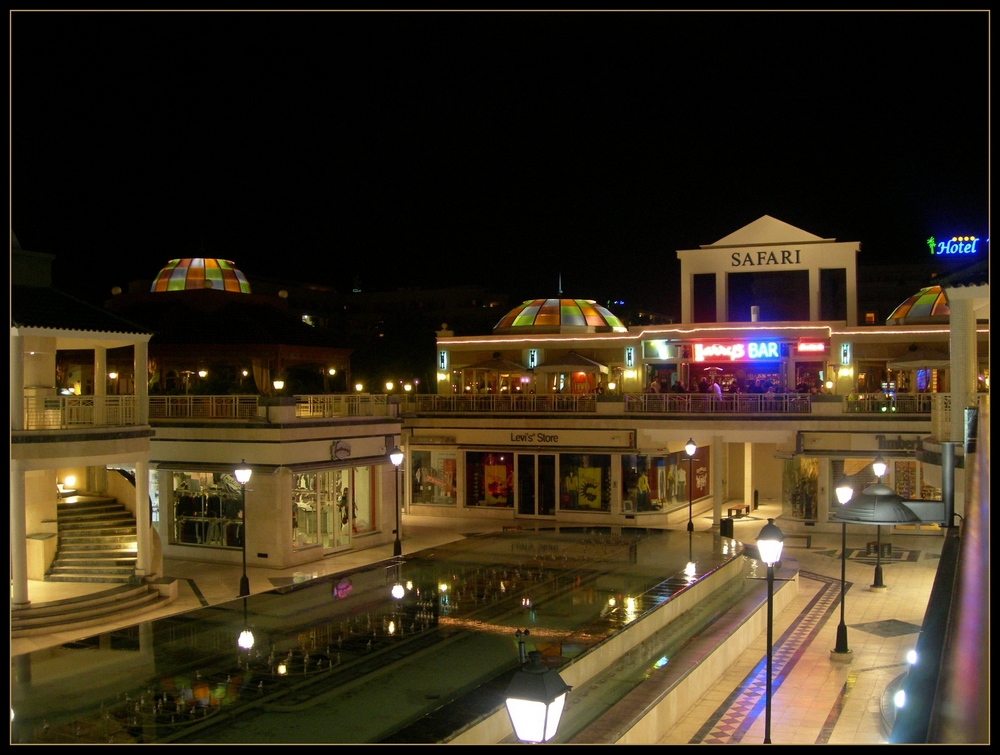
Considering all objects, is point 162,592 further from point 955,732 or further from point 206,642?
point 955,732

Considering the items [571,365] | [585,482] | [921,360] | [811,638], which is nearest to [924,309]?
[921,360]

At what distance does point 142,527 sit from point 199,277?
25954 millimetres

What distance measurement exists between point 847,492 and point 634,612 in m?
5.44

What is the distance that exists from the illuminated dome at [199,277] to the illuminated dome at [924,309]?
28748 mm

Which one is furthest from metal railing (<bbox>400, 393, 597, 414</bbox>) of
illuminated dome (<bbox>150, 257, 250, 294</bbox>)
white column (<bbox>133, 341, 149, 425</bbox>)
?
white column (<bbox>133, 341, 149, 425</bbox>)

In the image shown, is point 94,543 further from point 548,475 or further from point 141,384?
point 548,475

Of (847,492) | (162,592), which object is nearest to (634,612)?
(847,492)

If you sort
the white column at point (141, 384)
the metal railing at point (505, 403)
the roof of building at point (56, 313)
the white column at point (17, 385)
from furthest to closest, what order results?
the metal railing at point (505, 403) < the white column at point (141, 384) < the roof of building at point (56, 313) < the white column at point (17, 385)

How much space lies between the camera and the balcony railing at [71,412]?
61.4 feet

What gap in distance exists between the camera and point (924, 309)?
39156 millimetres

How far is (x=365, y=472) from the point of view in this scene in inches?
1028

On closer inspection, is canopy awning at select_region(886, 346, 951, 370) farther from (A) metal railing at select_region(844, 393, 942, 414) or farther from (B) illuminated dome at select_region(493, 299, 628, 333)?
(B) illuminated dome at select_region(493, 299, 628, 333)

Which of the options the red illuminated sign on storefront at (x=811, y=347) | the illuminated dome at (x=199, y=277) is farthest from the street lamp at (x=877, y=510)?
the illuminated dome at (x=199, y=277)

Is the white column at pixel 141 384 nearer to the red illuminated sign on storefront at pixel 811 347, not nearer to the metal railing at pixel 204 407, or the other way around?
the metal railing at pixel 204 407
